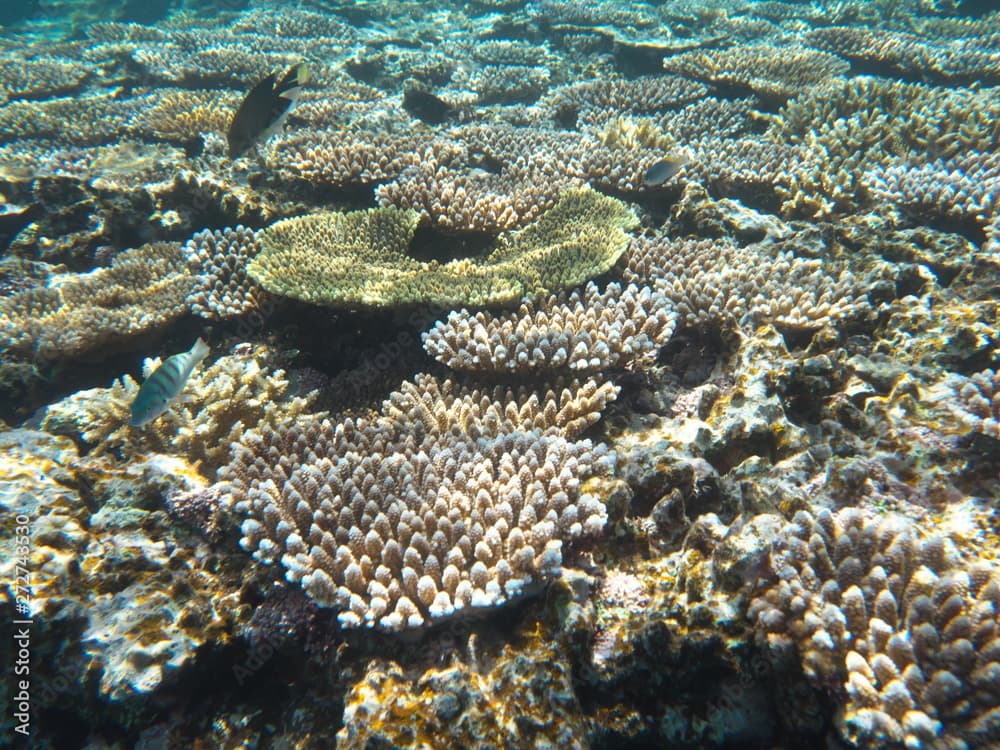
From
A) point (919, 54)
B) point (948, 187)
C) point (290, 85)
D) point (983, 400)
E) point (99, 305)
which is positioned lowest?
point (99, 305)

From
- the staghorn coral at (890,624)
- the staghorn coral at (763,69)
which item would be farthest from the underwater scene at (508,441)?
the staghorn coral at (763,69)

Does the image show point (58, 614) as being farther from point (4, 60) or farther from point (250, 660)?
point (4, 60)

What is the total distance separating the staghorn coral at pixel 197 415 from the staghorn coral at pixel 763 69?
29.5 ft

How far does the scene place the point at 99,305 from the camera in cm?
514

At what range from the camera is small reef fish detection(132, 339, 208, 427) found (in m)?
2.81

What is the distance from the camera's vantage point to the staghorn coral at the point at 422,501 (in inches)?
Answer: 94.2

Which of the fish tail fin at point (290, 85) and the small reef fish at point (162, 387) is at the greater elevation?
the fish tail fin at point (290, 85)

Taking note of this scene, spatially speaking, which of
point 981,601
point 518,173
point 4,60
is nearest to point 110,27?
point 4,60

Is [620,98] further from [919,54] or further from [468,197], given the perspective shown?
[919,54]

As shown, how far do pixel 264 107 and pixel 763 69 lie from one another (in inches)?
349

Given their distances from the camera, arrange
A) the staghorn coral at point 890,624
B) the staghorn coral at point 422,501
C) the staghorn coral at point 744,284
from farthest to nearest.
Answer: the staghorn coral at point 744,284
the staghorn coral at point 422,501
the staghorn coral at point 890,624

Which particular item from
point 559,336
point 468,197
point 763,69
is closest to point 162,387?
point 559,336

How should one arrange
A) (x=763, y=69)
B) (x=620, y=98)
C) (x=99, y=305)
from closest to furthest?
(x=99, y=305), (x=620, y=98), (x=763, y=69)

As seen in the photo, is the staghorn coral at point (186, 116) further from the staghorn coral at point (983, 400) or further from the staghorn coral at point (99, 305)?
the staghorn coral at point (983, 400)
